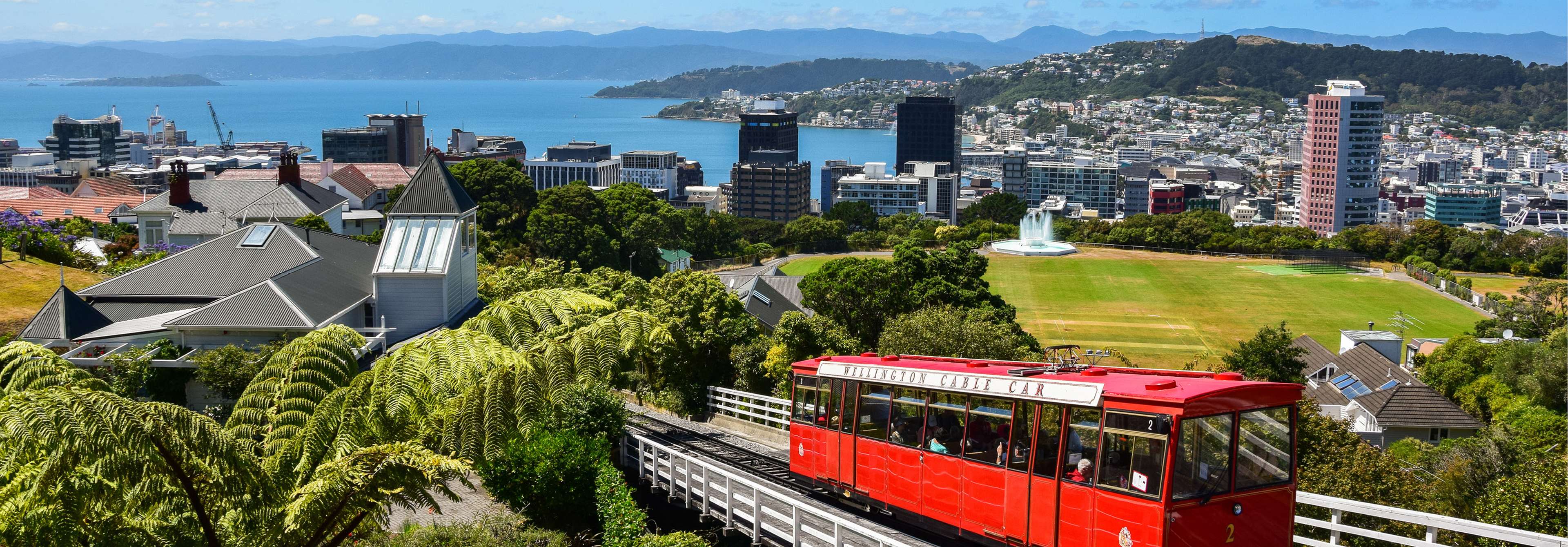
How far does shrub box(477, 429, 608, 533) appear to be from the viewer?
49.6 ft

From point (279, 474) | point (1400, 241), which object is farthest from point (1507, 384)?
point (1400, 241)

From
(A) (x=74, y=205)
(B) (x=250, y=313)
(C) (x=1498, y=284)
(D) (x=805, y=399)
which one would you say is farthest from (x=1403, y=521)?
(A) (x=74, y=205)

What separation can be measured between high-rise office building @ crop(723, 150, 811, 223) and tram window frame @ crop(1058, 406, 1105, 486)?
13975 centimetres

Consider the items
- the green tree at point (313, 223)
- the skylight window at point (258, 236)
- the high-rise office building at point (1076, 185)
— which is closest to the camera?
the skylight window at point (258, 236)

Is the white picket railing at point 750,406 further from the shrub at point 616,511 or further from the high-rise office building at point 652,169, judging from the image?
the high-rise office building at point 652,169

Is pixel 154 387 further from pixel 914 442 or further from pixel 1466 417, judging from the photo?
pixel 1466 417

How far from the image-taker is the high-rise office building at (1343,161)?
185250 millimetres

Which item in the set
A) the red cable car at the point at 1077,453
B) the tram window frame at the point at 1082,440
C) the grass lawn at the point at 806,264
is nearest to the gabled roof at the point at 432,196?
the red cable car at the point at 1077,453

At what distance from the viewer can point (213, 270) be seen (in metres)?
28.8

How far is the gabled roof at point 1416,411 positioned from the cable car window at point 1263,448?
24.9 metres

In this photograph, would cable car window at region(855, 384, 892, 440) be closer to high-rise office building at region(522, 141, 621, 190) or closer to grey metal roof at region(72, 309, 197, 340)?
grey metal roof at region(72, 309, 197, 340)

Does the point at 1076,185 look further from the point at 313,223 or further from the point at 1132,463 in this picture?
the point at 1132,463

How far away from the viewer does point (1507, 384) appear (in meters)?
36.4

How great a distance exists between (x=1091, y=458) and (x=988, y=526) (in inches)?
61.8
